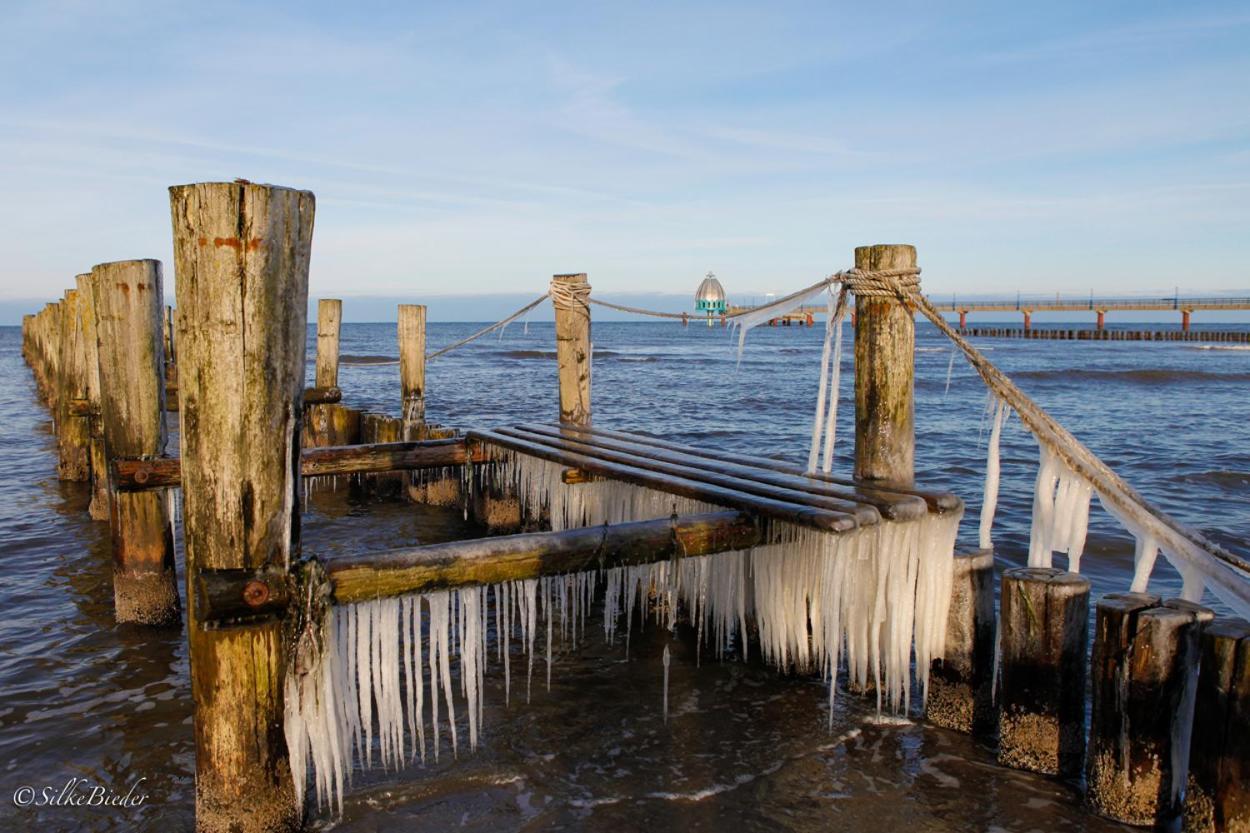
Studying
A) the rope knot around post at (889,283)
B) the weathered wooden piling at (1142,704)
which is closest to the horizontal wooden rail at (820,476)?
the weathered wooden piling at (1142,704)

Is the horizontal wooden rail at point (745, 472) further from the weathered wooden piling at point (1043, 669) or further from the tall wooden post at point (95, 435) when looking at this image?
the tall wooden post at point (95, 435)

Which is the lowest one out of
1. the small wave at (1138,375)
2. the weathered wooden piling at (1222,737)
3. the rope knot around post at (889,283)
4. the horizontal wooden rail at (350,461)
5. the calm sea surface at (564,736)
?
the calm sea surface at (564,736)

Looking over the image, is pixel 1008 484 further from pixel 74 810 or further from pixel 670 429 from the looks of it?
pixel 74 810

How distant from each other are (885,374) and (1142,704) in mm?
2346

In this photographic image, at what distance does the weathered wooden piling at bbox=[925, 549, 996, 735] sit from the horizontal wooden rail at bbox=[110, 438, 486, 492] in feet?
16.7

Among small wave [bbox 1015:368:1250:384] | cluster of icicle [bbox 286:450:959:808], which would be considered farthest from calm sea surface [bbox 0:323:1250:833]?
small wave [bbox 1015:368:1250:384]

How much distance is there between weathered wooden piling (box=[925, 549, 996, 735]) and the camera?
5.12 meters

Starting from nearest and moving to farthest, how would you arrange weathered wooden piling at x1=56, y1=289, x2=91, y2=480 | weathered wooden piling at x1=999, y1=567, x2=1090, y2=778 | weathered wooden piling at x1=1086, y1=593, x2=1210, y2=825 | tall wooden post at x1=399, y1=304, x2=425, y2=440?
weathered wooden piling at x1=1086, y1=593, x2=1210, y2=825 < weathered wooden piling at x1=999, y1=567, x2=1090, y2=778 < tall wooden post at x1=399, y1=304, x2=425, y2=440 < weathered wooden piling at x1=56, y1=289, x2=91, y2=480

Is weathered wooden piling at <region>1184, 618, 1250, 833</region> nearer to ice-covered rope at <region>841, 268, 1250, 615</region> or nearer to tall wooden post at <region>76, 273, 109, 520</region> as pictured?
ice-covered rope at <region>841, 268, 1250, 615</region>

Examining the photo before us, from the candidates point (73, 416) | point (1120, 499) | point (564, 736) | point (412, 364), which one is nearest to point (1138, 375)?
point (412, 364)

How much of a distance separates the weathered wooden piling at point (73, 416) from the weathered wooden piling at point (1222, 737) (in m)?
13.1

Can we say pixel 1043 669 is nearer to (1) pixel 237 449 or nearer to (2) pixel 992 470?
(2) pixel 992 470

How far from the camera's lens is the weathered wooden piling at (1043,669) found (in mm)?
4508

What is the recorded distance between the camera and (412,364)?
38.2 ft
